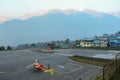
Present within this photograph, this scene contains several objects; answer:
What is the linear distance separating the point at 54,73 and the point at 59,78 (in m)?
3.23

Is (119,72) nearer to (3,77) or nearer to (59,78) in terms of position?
(59,78)

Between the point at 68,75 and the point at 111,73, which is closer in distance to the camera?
the point at 111,73

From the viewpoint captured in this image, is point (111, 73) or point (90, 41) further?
point (90, 41)

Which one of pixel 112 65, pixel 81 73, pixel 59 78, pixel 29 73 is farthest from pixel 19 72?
pixel 112 65

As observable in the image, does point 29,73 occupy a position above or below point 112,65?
below

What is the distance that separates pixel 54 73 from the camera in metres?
30.0

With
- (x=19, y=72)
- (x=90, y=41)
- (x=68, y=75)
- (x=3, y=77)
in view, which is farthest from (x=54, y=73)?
(x=90, y=41)

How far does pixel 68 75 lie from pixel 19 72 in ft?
22.5

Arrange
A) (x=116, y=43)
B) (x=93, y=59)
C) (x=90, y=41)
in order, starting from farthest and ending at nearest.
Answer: (x=90, y=41), (x=116, y=43), (x=93, y=59)

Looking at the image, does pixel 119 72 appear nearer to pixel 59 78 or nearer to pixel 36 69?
pixel 59 78

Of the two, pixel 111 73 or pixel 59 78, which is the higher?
pixel 111 73

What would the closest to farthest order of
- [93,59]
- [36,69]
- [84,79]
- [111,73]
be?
[111,73] → [84,79] → [36,69] → [93,59]

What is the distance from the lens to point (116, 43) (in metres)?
90.8

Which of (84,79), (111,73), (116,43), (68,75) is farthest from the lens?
(116,43)
